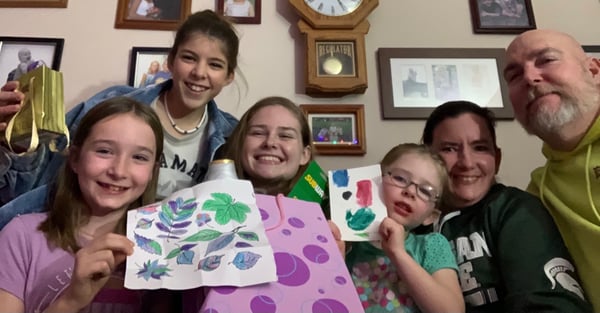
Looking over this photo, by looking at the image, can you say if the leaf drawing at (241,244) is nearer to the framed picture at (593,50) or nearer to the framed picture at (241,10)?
the framed picture at (241,10)

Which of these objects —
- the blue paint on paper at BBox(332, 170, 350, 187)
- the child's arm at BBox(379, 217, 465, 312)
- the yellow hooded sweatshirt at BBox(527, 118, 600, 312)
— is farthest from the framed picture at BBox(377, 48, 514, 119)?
the child's arm at BBox(379, 217, 465, 312)

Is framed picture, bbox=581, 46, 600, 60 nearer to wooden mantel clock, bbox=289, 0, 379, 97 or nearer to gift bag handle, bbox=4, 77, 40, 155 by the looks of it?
wooden mantel clock, bbox=289, 0, 379, 97

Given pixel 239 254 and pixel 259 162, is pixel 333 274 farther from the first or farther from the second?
pixel 259 162

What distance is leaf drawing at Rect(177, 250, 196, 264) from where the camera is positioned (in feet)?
2.46

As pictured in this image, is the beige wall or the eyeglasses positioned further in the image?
the beige wall

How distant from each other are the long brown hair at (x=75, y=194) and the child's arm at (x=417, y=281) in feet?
1.72

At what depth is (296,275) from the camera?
76cm

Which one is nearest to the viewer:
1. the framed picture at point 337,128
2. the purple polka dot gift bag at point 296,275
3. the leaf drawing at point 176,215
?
the purple polka dot gift bag at point 296,275

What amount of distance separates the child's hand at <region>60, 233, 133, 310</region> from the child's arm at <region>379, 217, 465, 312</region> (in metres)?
0.47

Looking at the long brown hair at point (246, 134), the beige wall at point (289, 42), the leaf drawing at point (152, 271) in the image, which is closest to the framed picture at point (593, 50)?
the beige wall at point (289, 42)

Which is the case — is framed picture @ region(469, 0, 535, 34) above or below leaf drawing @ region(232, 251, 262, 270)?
above

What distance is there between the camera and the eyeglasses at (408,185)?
3.53 ft

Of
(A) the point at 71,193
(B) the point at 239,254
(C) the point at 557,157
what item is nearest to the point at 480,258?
(C) the point at 557,157

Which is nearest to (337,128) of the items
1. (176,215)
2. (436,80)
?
(436,80)
